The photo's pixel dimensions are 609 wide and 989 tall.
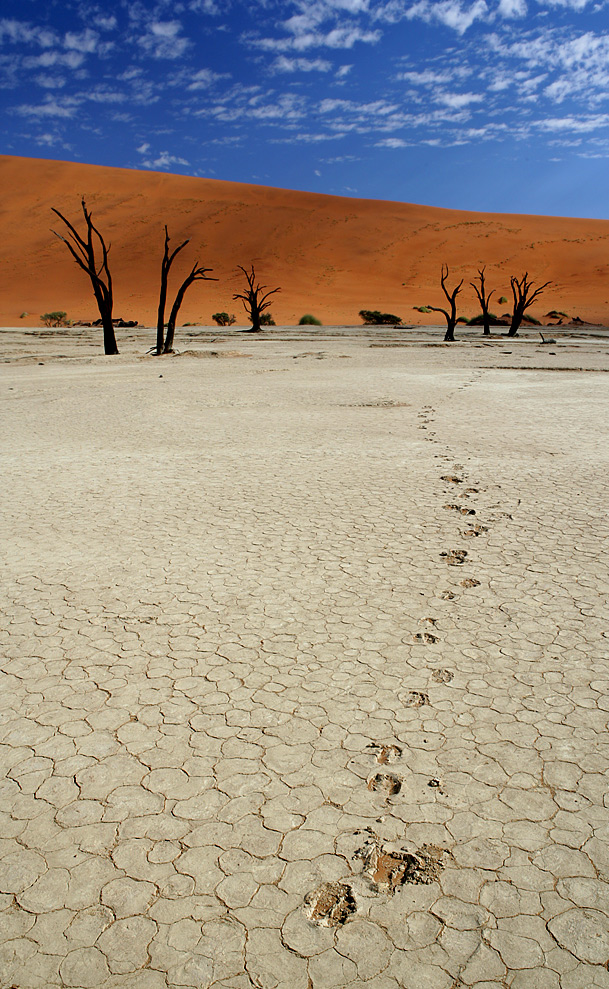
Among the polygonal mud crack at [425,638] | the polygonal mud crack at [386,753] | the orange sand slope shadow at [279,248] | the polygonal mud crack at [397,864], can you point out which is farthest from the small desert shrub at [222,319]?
the polygonal mud crack at [397,864]

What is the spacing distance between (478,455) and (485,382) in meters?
5.88

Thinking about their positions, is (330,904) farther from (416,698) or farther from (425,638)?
(425,638)

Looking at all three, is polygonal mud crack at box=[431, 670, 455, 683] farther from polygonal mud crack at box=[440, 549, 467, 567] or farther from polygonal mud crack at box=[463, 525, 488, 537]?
polygonal mud crack at box=[463, 525, 488, 537]

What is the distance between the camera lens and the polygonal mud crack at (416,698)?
2.31 meters

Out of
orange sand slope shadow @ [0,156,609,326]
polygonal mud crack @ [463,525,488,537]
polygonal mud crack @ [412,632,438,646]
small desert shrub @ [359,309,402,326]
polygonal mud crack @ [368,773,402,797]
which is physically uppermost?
orange sand slope shadow @ [0,156,609,326]

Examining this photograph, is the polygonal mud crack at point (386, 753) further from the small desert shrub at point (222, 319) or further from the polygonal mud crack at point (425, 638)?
the small desert shrub at point (222, 319)

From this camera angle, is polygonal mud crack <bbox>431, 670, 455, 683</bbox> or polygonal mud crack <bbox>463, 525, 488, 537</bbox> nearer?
polygonal mud crack <bbox>431, 670, 455, 683</bbox>

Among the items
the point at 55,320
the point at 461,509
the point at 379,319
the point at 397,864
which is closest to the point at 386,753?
the point at 397,864

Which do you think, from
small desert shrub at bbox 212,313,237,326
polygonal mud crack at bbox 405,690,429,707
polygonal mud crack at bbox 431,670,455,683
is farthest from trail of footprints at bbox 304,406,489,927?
small desert shrub at bbox 212,313,237,326

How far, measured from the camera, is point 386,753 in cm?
207

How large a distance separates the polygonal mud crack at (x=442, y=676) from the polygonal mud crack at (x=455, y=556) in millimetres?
1048

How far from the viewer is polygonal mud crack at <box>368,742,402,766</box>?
204cm

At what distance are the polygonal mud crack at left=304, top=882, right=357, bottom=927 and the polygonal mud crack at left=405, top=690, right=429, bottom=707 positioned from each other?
77cm

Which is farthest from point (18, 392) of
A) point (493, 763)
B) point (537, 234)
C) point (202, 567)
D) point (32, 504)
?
point (537, 234)
